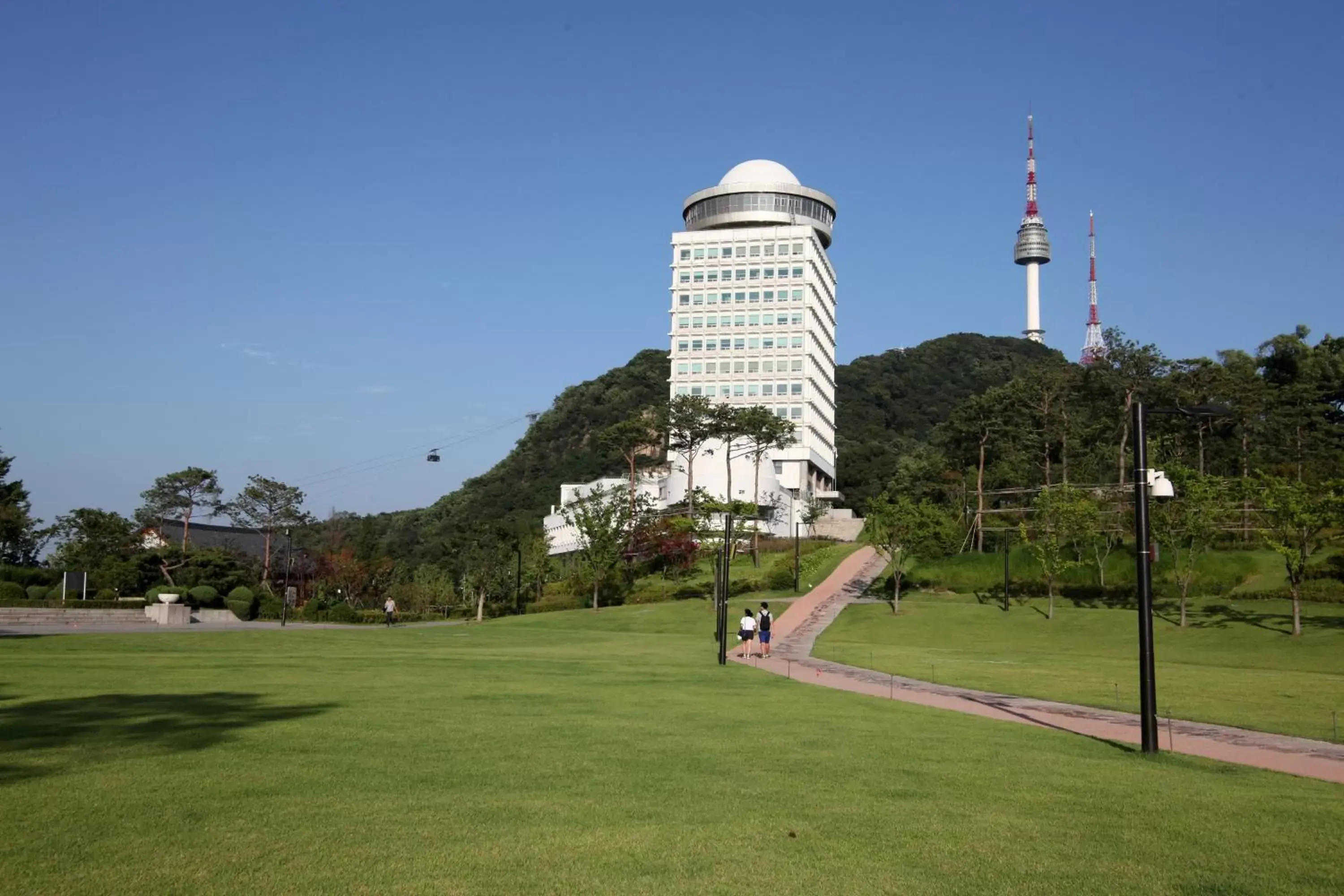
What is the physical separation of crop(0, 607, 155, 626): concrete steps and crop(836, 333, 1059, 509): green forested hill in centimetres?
9042

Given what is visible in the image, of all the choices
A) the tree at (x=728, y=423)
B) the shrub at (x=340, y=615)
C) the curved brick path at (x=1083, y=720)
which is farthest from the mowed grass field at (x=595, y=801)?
the tree at (x=728, y=423)

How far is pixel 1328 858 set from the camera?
959 centimetres

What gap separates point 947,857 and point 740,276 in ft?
414

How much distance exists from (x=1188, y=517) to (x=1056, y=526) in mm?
7368

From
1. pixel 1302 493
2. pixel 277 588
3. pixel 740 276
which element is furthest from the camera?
pixel 740 276

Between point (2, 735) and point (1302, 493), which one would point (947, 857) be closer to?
point (2, 735)

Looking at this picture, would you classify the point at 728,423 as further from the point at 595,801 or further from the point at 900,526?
the point at 595,801

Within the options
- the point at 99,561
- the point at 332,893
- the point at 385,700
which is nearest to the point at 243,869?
the point at 332,893

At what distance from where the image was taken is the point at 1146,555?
16.3 metres

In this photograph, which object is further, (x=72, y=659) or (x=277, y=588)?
(x=277, y=588)

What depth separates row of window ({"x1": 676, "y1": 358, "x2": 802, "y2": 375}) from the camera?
12838 cm

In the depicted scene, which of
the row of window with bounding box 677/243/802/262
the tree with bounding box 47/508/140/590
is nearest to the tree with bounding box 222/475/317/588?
the tree with bounding box 47/508/140/590

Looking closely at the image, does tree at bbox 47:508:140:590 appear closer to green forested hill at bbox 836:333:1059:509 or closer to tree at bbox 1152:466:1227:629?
tree at bbox 1152:466:1227:629

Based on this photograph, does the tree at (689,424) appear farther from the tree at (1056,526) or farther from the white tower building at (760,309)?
the tree at (1056,526)
